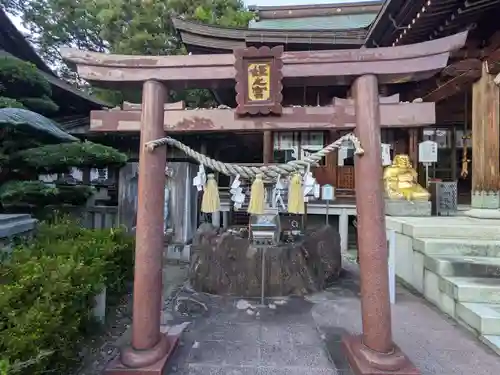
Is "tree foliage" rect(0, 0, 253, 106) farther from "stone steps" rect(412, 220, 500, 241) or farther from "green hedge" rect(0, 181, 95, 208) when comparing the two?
"stone steps" rect(412, 220, 500, 241)

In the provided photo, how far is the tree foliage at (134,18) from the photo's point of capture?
13.6m

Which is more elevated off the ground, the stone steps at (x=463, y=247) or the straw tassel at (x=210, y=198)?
the straw tassel at (x=210, y=198)

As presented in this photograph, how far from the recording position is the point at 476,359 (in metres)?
3.04

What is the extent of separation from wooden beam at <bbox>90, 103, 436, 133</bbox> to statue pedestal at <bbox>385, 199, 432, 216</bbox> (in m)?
4.71

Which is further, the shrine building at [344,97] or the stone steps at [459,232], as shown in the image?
the stone steps at [459,232]

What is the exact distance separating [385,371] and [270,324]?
1.60m

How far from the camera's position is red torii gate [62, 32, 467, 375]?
270cm

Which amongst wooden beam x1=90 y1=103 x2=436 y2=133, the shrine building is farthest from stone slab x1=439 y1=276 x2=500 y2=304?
wooden beam x1=90 y1=103 x2=436 y2=133

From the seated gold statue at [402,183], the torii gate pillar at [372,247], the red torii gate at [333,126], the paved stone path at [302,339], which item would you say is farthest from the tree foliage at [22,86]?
the seated gold statue at [402,183]

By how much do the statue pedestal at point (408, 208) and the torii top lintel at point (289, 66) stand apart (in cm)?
474

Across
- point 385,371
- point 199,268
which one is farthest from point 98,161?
point 385,371

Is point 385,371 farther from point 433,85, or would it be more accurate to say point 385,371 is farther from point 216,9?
point 216,9

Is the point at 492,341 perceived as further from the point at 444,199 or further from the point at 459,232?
the point at 444,199

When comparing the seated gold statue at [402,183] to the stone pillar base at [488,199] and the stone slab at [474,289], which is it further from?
the stone slab at [474,289]
